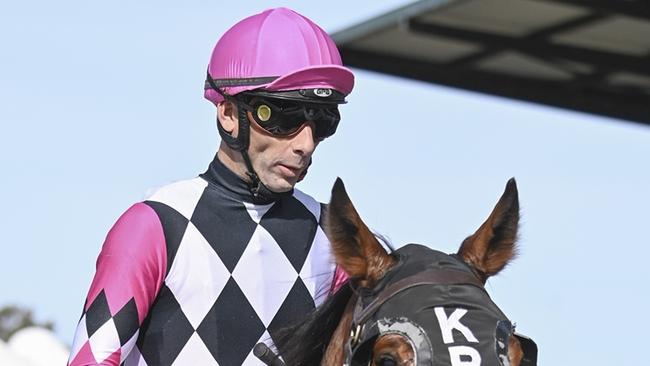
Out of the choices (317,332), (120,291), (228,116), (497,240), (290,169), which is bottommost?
(317,332)

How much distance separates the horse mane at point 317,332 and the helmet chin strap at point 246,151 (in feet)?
1.41

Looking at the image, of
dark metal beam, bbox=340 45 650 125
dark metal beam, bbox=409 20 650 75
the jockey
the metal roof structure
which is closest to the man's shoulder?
the jockey

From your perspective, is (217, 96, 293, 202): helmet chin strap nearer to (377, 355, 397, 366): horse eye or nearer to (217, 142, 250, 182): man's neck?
(217, 142, 250, 182): man's neck

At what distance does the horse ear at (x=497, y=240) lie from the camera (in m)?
3.38

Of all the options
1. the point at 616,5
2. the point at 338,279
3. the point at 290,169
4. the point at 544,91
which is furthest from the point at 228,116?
the point at 544,91

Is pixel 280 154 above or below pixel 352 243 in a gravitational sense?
above

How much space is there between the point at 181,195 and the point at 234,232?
0.17 m

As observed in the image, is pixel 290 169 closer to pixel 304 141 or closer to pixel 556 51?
pixel 304 141

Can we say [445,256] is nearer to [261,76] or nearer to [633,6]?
[261,76]

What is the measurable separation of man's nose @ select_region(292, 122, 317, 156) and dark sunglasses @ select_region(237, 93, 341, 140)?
0.01m

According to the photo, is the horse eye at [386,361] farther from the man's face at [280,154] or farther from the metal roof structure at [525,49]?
the metal roof structure at [525,49]

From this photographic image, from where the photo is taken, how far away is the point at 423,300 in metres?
3.23

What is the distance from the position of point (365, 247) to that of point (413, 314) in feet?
0.78

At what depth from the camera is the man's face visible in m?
3.80
